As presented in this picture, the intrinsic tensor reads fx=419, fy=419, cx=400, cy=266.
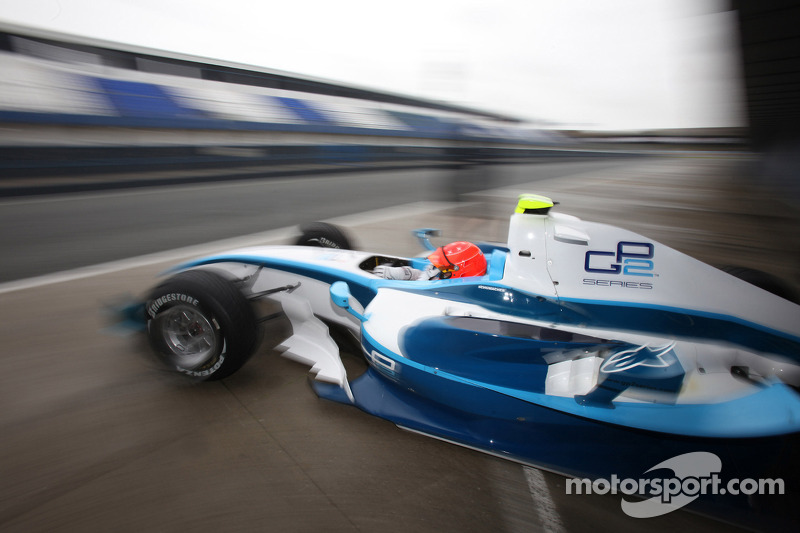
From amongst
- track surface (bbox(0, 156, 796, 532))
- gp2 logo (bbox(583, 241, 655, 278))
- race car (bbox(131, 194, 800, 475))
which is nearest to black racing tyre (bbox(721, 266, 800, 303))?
race car (bbox(131, 194, 800, 475))

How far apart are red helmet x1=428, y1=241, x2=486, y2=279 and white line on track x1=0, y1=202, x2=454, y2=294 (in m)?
3.62

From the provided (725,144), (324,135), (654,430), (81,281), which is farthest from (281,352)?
(324,135)

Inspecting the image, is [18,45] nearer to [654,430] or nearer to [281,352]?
[281,352]

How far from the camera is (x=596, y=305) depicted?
2.14 metres

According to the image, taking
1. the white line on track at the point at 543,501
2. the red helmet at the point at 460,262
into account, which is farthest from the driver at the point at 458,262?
the white line on track at the point at 543,501

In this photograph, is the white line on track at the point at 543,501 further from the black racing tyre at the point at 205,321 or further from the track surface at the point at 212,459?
the black racing tyre at the point at 205,321

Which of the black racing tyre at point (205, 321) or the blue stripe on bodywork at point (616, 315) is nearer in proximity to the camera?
the blue stripe on bodywork at point (616, 315)

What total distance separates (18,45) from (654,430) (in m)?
14.4

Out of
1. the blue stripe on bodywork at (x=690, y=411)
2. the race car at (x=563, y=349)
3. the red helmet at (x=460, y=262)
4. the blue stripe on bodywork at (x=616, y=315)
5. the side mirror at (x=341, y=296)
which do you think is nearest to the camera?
the blue stripe on bodywork at (x=690, y=411)

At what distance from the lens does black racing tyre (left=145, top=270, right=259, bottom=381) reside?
2.37 meters

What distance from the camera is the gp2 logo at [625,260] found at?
209 centimetres

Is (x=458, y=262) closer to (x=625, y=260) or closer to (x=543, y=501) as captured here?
(x=625, y=260)

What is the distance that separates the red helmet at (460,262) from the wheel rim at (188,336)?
1398mm

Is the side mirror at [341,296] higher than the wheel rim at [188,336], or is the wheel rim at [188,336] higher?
the side mirror at [341,296]
